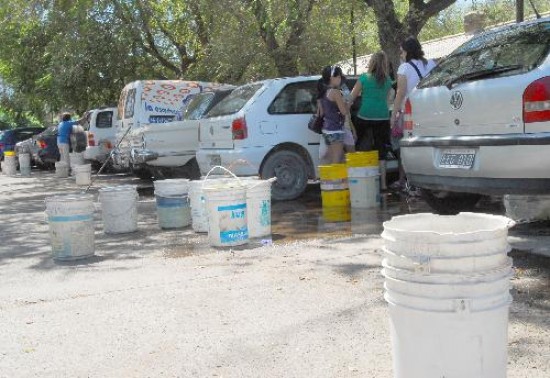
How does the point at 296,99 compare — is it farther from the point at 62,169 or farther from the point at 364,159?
the point at 62,169

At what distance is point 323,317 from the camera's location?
4633mm

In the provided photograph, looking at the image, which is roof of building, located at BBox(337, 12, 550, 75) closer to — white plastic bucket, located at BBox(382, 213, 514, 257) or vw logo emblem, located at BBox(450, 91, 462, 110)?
vw logo emblem, located at BBox(450, 91, 462, 110)

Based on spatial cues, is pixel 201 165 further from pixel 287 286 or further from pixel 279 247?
pixel 287 286

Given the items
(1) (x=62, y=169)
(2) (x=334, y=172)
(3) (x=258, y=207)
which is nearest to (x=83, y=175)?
(1) (x=62, y=169)

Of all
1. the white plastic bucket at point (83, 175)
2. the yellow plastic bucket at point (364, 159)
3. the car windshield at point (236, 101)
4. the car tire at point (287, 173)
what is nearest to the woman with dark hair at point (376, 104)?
the car tire at point (287, 173)

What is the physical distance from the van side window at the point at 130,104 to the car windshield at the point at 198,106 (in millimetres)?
2173

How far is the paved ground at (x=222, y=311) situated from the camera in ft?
13.0

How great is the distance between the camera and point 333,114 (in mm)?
9383

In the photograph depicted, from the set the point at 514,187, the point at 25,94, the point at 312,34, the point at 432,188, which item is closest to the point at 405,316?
the point at 514,187

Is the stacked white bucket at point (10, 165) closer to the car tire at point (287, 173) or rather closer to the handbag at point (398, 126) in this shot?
the car tire at point (287, 173)

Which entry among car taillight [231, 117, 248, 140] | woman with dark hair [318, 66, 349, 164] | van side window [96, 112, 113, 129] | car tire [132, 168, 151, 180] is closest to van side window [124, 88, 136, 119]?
car tire [132, 168, 151, 180]

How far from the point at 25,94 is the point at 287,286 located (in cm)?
2940

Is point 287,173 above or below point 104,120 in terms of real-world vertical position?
below

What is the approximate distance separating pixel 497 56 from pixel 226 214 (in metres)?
2.96
